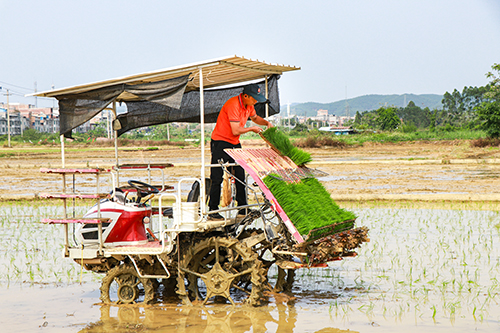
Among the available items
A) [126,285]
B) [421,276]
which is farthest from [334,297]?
[126,285]

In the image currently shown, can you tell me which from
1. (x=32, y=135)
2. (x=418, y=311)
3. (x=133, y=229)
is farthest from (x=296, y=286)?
(x=32, y=135)

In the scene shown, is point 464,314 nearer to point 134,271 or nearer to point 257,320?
point 257,320

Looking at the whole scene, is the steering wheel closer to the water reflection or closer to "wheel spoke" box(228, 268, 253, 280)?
the water reflection

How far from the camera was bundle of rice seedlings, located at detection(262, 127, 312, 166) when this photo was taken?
21.2 feet

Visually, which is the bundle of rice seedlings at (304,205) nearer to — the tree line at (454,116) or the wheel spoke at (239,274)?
the wheel spoke at (239,274)

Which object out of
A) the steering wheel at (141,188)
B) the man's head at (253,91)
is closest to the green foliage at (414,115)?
the man's head at (253,91)

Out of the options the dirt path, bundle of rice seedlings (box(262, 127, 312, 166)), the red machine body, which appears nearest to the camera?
the red machine body

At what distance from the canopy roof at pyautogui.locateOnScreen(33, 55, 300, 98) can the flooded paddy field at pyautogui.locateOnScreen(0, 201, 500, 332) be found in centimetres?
256

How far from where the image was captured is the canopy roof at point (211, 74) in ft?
19.2

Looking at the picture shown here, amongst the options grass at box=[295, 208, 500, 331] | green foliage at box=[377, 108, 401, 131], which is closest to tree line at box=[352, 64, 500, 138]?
green foliage at box=[377, 108, 401, 131]

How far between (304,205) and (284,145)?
105cm

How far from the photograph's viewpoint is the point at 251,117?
6941mm

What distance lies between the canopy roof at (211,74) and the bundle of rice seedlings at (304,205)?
4.67ft

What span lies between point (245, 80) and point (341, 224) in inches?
105
